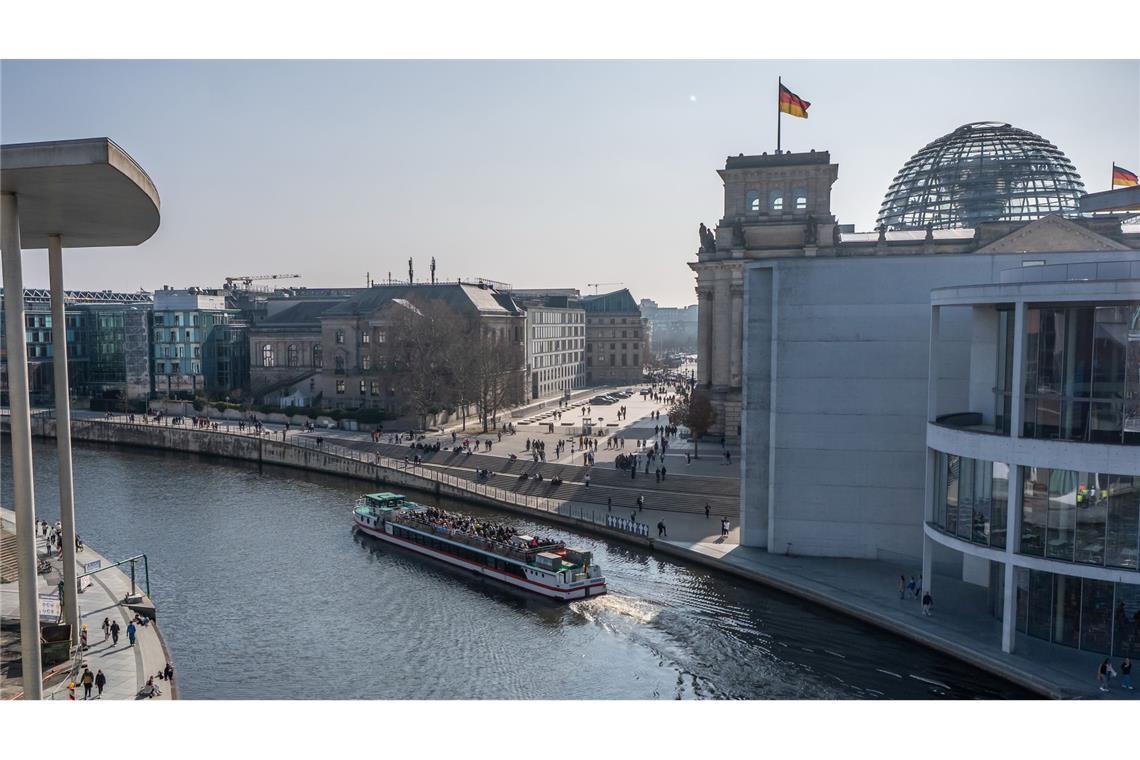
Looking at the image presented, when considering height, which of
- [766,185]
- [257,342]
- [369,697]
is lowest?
[369,697]

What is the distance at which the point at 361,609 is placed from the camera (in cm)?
3850

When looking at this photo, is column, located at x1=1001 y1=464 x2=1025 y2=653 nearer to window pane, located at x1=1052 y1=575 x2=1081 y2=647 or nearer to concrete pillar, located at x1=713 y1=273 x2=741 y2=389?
window pane, located at x1=1052 y1=575 x2=1081 y2=647

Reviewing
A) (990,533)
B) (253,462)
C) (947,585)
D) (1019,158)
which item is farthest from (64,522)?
(1019,158)

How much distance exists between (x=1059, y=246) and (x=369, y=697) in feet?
195

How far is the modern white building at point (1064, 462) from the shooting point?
28.3 m

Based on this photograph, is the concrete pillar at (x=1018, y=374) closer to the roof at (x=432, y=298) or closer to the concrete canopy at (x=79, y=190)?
the concrete canopy at (x=79, y=190)

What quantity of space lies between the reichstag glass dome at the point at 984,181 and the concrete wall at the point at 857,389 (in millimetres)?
49012

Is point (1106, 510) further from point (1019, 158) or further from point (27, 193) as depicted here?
point (1019, 158)

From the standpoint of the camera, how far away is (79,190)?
22.1 metres

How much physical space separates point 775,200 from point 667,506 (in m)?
34.9

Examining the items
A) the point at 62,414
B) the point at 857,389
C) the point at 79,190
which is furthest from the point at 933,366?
the point at 62,414

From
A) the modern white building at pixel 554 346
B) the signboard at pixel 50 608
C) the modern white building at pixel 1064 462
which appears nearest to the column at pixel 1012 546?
the modern white building at pixel 1064 462

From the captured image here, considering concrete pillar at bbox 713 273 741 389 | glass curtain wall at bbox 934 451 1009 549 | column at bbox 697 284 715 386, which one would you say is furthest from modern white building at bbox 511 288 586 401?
glass curtain wall at bbox 934 451 1009 549

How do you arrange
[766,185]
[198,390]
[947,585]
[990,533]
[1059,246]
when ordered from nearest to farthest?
[990,533]
[947,585]
[1059,246]
[766,185]
[198,390]
